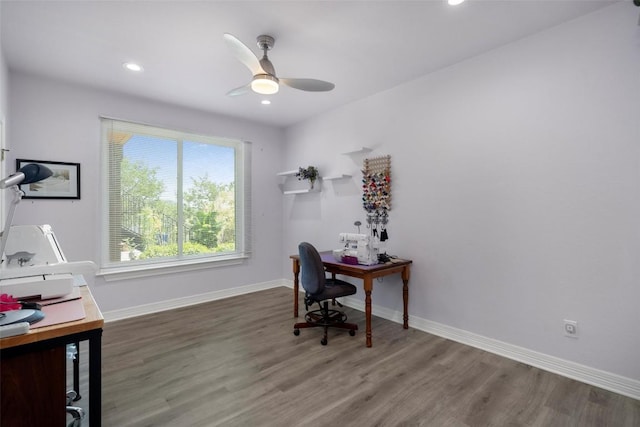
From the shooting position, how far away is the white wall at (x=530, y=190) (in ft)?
6.82

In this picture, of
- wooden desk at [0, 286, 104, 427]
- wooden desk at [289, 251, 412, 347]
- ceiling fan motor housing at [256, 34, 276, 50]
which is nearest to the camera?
wooden desk at [0, 286, 104, 427]

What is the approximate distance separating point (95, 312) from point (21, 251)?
73cm

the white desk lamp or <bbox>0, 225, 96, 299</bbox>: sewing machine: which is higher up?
the white desk lamp

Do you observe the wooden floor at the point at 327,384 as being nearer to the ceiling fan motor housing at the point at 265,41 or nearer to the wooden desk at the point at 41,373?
the wooden desk at the point at 41,373

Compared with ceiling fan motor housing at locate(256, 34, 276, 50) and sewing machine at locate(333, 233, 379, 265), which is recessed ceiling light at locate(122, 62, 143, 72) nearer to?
ceiling fan motor housing at locate(256, 34, 276, 50)

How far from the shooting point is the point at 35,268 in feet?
5.08

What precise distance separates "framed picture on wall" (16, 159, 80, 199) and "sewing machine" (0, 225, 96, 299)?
1.76 metres

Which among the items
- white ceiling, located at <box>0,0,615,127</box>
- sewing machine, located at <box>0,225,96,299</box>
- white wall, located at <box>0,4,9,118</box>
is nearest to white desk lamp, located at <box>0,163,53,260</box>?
sewing machine, located at <box>0,225,96,299</box>

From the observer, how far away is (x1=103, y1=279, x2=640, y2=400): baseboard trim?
2.09 meters

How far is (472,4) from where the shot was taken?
6.75ft

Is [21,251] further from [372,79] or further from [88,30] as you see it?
[372,79]

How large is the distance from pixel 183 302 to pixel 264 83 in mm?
3102

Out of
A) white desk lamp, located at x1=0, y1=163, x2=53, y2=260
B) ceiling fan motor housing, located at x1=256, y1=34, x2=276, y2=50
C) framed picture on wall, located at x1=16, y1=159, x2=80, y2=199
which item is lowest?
white desk lamp, located at x1=0, y1=163, x2=53, y2=260

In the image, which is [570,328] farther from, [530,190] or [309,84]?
[309,84]
